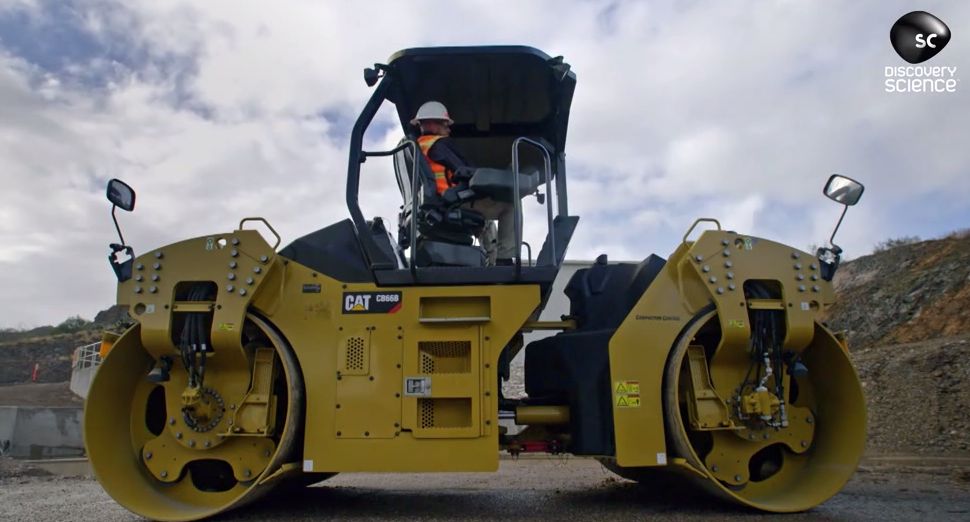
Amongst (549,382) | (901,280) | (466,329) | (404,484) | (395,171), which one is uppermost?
(901,280)

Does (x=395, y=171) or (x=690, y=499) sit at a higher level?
(x=395, y=171)

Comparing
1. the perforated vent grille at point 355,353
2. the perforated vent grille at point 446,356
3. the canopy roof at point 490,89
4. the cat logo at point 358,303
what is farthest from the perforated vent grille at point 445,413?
the canopy roof at point 490,89

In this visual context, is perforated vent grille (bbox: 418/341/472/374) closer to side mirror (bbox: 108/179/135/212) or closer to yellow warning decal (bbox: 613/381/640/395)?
yellow warning decal (bbox: 613/381/640/395)

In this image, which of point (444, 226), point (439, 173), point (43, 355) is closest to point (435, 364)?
point (444, 226)

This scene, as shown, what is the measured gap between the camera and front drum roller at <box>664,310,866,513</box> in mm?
4453

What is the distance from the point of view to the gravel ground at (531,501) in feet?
14.9

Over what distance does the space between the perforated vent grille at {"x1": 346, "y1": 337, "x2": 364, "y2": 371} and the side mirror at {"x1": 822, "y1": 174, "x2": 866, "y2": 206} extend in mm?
3177

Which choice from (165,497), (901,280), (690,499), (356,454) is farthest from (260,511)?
(901,280)

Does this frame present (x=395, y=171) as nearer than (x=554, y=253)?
No

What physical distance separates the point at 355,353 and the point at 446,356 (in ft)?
1.91

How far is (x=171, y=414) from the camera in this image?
4.73 metres

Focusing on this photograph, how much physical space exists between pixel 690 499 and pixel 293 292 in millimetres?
3124

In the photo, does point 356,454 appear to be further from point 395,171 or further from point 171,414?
point 395,171

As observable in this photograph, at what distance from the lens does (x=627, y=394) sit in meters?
4.41
